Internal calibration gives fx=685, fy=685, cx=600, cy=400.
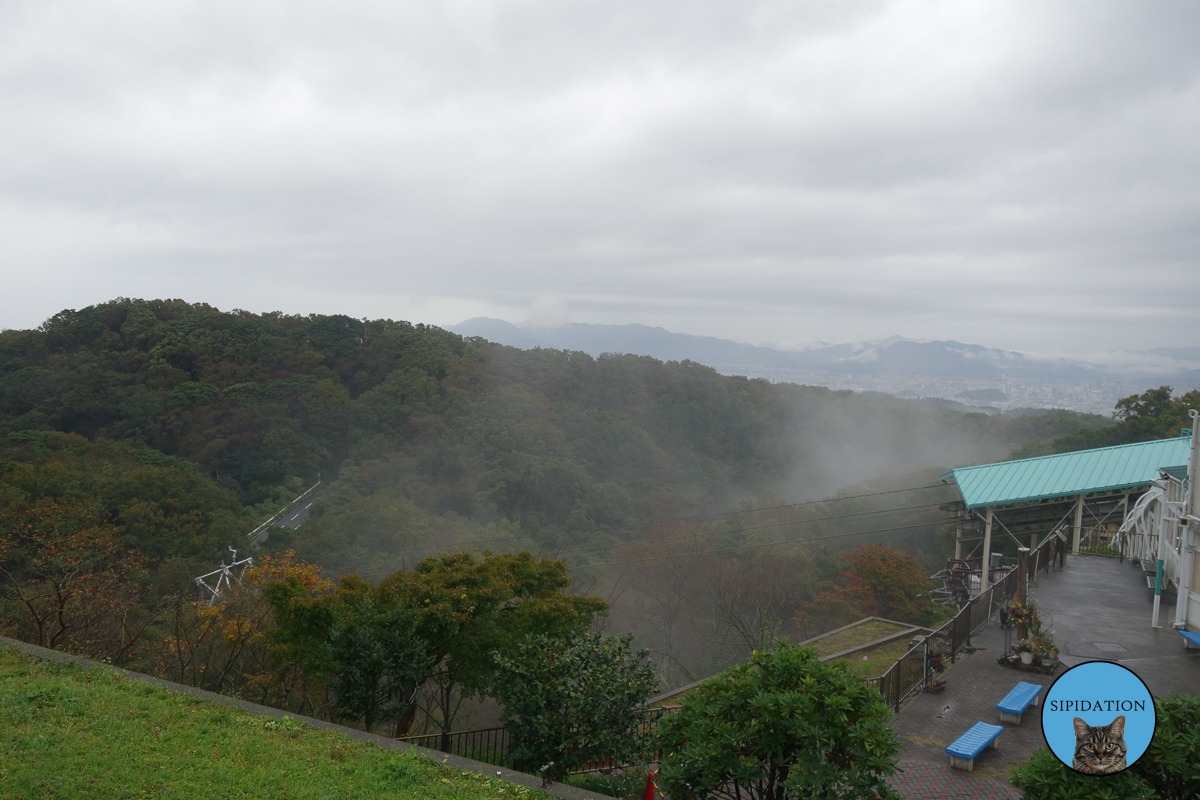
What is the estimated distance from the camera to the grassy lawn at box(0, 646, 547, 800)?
5664 mm

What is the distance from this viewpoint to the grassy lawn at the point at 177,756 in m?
5.66

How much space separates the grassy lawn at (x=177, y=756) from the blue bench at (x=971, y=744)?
5056 millimetres

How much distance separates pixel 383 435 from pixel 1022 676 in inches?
1655

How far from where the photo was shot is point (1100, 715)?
9.26ft

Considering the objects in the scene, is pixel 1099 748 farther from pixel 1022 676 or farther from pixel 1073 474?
pixel 1073 474

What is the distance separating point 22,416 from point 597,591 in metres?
37.6

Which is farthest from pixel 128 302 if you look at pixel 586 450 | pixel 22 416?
pixel 586 450

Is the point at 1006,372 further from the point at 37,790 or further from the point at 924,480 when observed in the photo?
the point at 37,790

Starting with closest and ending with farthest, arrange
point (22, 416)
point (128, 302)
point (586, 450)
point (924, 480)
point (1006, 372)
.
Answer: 1. point (22, 416)
2. point (924, 480)
3. point (586, 450)
4. point (128, 302)
5. point (1006, 372)

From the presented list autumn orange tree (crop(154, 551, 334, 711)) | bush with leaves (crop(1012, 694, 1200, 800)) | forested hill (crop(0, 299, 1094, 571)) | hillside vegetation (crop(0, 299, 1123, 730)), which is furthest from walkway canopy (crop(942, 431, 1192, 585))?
autumn orange tree (crop(154, 551, 334, 711))

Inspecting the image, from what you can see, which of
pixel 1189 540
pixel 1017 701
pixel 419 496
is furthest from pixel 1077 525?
pixel 419 496

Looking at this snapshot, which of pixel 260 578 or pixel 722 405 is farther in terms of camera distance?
pixel 722 405

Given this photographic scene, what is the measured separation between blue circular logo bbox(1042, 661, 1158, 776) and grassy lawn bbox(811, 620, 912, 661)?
486 inches

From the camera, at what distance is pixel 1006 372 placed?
147250 millimetres
